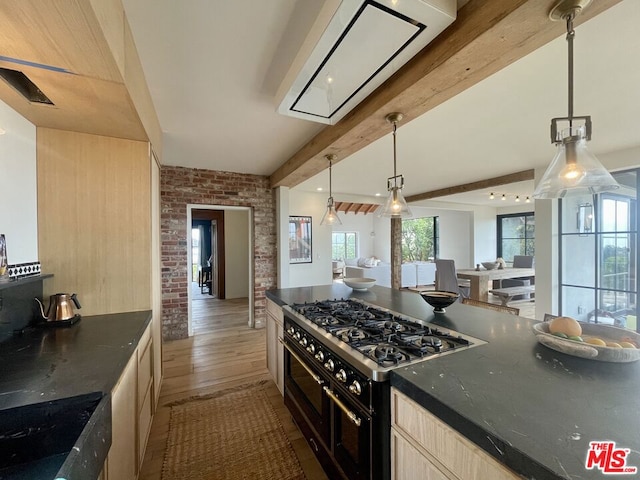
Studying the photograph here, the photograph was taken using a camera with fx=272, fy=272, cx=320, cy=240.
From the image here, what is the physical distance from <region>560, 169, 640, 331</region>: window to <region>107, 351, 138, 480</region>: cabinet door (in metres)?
4.90

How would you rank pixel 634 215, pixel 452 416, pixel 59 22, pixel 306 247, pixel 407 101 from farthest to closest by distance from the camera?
pixel 306 247, pixel 634 215, pixel 407 101, pixel 59 22, pixel 452 416

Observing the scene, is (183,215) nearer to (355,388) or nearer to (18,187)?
(18,187)

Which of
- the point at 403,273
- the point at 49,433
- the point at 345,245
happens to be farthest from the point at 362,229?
the point at 49,433

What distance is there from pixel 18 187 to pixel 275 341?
199cm

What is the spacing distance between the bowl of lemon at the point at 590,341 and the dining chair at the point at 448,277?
13.6ft

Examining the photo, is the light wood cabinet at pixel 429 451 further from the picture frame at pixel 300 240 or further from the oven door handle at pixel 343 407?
the picture frame at pixel 300 240

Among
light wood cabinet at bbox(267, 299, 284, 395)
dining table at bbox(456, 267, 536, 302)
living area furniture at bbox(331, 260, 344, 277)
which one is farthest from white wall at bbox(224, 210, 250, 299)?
dining table at bbox(456, 267, 536, 302)

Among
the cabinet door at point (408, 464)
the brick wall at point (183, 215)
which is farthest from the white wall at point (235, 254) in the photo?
the cabinet door at point (408, 464)

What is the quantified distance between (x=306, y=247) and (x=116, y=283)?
134 inches

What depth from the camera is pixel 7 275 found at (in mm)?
1405

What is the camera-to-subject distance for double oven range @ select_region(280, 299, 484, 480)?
1.10 m

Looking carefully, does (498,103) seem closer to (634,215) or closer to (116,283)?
(634,215)

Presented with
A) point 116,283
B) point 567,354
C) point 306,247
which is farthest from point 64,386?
point 306,247

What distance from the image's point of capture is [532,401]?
32.3 inches
